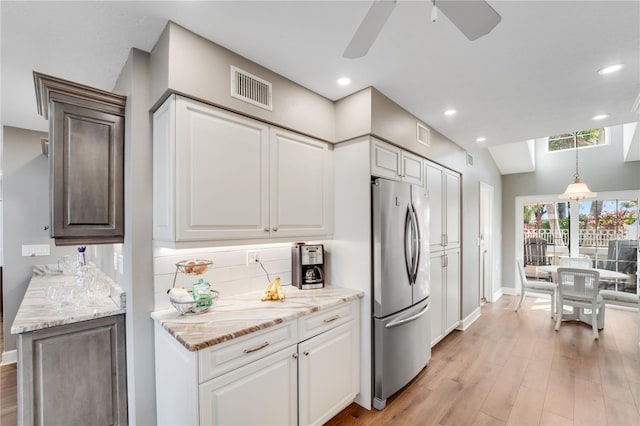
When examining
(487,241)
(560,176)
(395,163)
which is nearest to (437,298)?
(395,163)

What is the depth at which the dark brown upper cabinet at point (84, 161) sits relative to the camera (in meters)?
1.65

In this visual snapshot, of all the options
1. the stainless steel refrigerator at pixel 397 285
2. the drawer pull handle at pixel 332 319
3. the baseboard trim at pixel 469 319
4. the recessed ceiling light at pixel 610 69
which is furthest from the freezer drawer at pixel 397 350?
the recessed ceiling light at pixel 610 69

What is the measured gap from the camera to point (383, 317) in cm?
229

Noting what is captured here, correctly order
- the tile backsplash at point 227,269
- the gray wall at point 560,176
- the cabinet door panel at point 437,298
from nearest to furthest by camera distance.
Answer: the tile backsplash at point 227,269 < the cabinet door panel at point 437,298 < the gray wall at point 560,176

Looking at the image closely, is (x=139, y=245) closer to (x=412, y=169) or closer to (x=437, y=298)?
(x=412, y=169)

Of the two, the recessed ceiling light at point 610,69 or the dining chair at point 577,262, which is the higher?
the recessed ceiling light at point 610,69

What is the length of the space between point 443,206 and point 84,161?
345 cm

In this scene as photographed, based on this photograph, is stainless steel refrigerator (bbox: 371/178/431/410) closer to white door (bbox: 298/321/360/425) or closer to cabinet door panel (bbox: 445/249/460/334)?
white door (bbox: 298/321/360/425)

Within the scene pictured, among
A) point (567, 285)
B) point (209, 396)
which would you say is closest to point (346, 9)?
point (209, 396)

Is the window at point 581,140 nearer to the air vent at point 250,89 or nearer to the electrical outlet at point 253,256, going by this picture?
the air vent at point 250,89

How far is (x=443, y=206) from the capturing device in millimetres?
3469

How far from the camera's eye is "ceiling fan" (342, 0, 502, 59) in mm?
1007

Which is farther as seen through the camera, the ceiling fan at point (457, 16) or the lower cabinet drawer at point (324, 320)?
the lower cabinet drawer at point (324, 320)

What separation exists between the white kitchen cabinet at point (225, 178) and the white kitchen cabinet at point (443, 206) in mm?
1586
